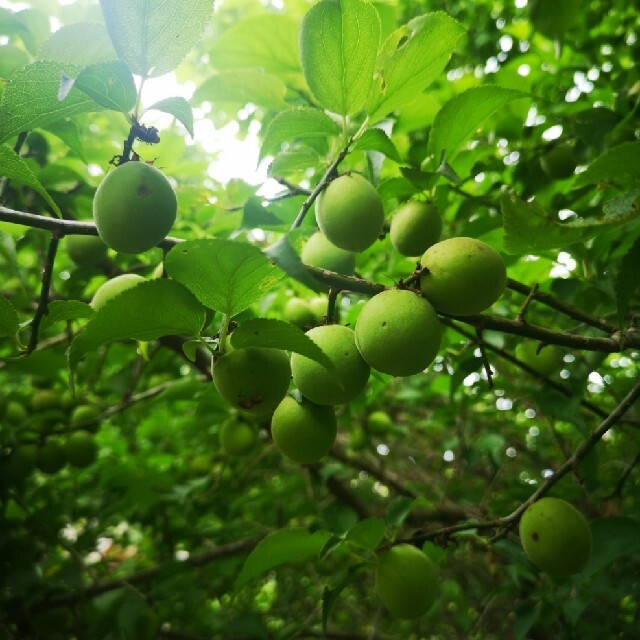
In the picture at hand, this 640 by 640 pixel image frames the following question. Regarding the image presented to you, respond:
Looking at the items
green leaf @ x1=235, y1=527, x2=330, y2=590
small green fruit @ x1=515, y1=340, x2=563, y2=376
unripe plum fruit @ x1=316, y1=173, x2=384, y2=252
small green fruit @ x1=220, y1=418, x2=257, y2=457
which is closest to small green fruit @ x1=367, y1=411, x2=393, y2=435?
small green fruit @ x1=220, y1=418, x2=257, y2=457

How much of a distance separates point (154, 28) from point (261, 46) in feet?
2.75

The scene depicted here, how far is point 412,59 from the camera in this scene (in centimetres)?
108

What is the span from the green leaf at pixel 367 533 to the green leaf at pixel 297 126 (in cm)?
83

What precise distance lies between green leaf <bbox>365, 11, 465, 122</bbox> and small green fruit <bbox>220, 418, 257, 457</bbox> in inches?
50.0

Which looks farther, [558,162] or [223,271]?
[558,162]

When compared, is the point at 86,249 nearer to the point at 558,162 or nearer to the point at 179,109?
the point at 179,109

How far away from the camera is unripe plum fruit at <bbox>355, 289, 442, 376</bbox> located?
2.97ft

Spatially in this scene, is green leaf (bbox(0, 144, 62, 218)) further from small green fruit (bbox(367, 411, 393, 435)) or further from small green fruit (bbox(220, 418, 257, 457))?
small green fruit (bbox(367, 411, 393, 435))

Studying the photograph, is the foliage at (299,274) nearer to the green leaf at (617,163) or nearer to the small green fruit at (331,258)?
→ the green leaf at (617,163)

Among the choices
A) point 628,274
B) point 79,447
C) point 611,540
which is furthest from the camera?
point 79,447

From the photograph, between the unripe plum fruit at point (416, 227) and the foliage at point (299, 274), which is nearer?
the foliage at point (299, 274)

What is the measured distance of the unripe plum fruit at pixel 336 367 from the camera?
37.9 inches

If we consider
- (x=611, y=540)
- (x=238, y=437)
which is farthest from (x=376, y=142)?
(x=238, y=437)

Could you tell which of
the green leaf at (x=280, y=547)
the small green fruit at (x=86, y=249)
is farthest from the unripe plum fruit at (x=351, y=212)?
the small green fruit at (x=86, y=249)
